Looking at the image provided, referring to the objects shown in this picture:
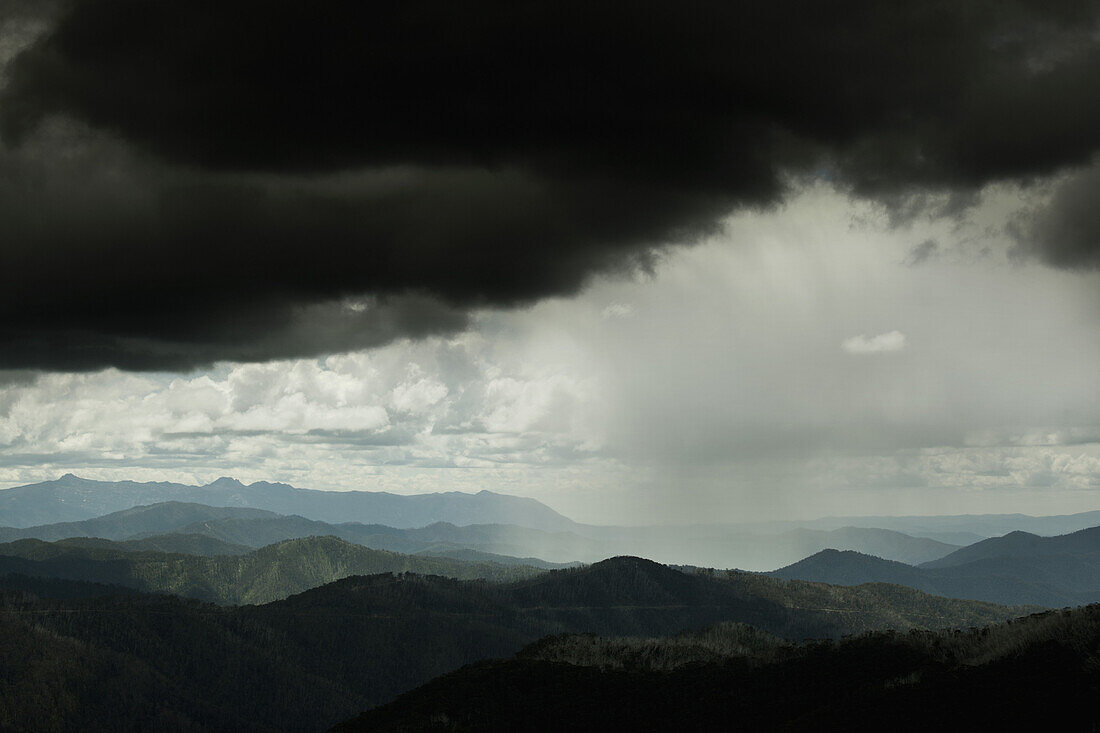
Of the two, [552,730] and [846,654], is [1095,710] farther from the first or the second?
[552,730]

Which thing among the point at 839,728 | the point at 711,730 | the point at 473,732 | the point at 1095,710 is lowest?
the point at 473,732

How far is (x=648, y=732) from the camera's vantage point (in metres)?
170

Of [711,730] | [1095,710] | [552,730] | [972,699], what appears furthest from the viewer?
[552,730]

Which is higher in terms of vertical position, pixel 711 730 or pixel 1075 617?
pixel 1075 617

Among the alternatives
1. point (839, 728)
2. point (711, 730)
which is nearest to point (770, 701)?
point (711, 730)

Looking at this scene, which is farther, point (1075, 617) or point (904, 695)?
point (1075, 617)

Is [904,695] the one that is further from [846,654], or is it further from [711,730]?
[846,654]

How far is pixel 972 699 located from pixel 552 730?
338 feet

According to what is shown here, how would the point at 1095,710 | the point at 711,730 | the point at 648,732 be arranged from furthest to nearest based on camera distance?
the point at 648,732 → the point at 711,730 → the point at 1095,710

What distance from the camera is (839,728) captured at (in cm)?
11100

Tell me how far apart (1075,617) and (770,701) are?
172 feet

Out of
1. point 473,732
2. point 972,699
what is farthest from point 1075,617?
point 473,732

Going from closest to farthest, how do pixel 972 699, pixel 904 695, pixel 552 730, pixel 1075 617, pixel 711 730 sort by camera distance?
pixel 972 699, pixel 904 695, pixel 1075 617, pixel 711 730, pixel 552 730

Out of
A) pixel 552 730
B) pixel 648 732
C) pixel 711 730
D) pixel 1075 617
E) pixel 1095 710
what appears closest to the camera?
pixel 1095 710
